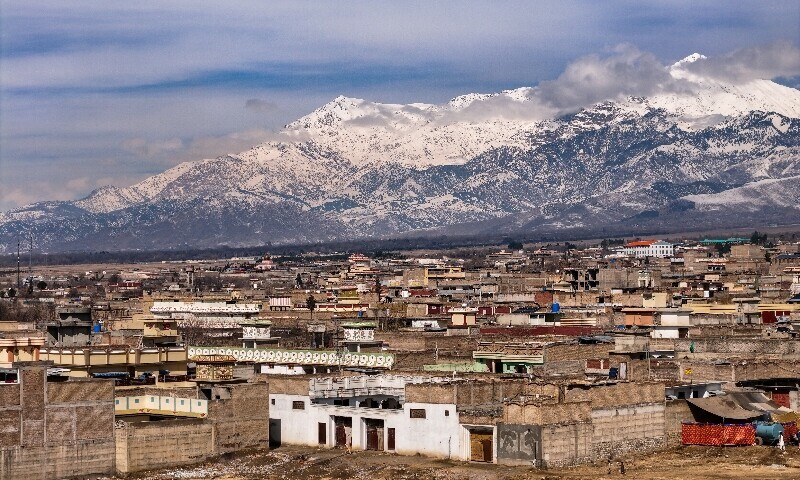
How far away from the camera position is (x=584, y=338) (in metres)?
87.7

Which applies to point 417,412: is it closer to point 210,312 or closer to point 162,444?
point 162,444

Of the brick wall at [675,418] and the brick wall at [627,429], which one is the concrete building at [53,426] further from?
the brick wall at [675,418]

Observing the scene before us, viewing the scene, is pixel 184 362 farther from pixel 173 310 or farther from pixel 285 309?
pixel 285 309

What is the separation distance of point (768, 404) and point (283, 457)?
20.3 m

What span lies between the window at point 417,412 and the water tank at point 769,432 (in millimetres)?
13117

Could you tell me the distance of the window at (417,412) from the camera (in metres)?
68.9

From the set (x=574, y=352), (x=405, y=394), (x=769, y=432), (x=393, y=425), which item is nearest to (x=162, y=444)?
(x=393, y=425)

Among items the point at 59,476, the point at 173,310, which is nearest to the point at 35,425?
the point at 59,476

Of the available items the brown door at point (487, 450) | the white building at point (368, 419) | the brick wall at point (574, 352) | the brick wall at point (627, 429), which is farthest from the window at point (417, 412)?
the brick wall at point (574, 352)

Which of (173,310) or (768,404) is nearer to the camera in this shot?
(768,404)

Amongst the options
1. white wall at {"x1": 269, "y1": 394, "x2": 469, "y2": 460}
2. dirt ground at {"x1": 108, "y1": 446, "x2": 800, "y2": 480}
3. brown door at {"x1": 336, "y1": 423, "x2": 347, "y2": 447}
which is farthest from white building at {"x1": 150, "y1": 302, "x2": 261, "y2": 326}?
dirt ground at {"x1": 108, "y1": 446, "x2": 800, "y2": 480}

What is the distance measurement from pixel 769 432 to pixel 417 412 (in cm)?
1365

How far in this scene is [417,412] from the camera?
227 feet

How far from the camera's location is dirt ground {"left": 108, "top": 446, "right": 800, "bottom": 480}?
63425 millimetres
